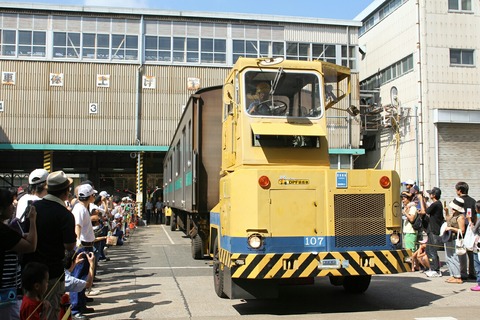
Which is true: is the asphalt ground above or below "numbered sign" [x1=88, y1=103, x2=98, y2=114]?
below

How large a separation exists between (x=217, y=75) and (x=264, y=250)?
27643mm

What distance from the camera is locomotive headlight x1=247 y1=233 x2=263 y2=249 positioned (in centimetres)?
664

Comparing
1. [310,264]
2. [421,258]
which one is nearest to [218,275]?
[310,264]

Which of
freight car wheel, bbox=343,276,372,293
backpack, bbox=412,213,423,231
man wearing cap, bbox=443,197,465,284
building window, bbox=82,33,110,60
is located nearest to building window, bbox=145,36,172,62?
building window, bbox=82,33,110,60

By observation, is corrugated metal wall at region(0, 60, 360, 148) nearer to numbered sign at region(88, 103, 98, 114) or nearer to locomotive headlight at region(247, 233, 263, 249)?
numbered sign at region(88, 103, 98, 114)

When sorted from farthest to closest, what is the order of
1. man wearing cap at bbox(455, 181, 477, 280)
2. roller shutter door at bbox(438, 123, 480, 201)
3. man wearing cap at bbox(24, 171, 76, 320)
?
1. roller shutter door at bbox(438, 123, 480, 201)
2. man wearing cap at bbox(455, 181, 477, 280)
3. man wearing cap at bbox(24, 171, 76, 320)

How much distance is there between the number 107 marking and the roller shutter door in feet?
76.6

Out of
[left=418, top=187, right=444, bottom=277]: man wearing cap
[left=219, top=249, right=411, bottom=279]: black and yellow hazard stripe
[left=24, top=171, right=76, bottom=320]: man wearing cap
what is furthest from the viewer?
[left=418, top=187, right=444, bottom=277]: man wearing cap

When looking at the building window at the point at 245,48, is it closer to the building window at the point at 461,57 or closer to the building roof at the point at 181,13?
the building roof at the point at 181,13

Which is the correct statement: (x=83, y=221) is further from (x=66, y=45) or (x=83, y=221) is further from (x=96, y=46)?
(x=66, y=45)

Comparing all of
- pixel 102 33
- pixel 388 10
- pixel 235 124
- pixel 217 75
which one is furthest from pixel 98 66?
pixel 235 124

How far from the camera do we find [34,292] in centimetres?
416

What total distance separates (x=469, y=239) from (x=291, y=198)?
4464 mm

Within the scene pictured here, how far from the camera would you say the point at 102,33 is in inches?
1272
